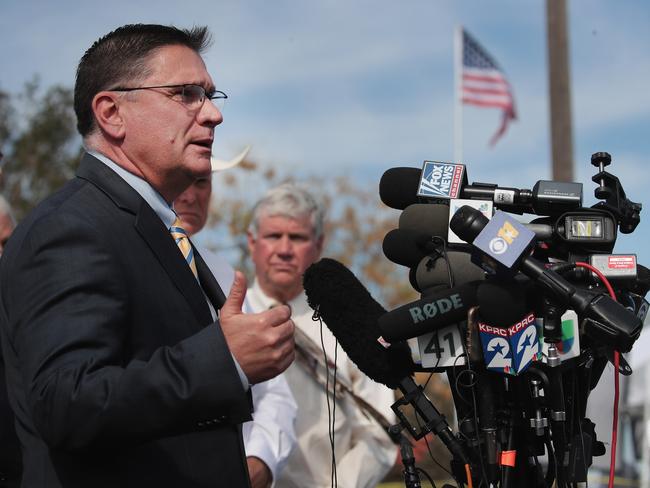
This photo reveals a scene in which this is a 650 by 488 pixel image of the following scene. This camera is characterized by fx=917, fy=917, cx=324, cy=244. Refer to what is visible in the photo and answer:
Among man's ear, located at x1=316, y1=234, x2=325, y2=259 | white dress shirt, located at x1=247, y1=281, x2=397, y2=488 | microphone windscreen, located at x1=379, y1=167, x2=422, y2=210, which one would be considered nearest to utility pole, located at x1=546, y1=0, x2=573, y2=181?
man's ear, located at x1=316, y1=234, x2=325, y2=259

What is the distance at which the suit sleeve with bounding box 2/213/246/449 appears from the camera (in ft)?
6.43

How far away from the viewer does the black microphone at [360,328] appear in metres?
2.59

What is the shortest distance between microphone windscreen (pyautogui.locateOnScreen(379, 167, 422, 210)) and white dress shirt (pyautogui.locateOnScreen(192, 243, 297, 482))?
127 cm

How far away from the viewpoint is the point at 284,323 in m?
2.12

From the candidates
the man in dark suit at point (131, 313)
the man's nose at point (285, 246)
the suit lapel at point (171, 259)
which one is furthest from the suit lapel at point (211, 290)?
the man's nose at point (285, 246)

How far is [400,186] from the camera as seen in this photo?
272cm

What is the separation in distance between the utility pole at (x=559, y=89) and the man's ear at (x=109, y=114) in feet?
23.4

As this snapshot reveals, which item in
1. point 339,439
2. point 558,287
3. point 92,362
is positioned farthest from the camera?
point 339,439

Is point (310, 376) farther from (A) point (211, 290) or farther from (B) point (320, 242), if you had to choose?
(A) point (211, 290)

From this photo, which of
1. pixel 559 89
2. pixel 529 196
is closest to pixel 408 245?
pixel 529 196

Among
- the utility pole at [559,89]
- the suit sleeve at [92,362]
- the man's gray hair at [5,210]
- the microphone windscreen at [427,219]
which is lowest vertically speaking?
the suit sleeve at [92,362]

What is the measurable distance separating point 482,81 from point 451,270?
596 inches

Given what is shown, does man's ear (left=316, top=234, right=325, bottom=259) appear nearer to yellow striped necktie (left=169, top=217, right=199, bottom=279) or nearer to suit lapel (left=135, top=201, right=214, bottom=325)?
yellow striped necktie (left=169, top=217, right=199, bottom=279)

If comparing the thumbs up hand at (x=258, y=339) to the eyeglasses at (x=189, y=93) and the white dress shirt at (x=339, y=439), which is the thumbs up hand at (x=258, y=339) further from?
the white dress shirt at (x=339, y=439)
